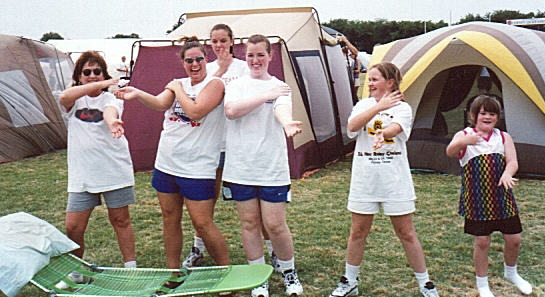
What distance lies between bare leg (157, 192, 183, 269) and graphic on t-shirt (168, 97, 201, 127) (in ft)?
1.42

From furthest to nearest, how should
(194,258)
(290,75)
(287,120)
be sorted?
(290,75), (194,258), (287,120)

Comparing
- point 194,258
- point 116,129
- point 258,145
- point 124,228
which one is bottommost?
point 194,258

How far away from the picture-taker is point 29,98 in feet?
29.7

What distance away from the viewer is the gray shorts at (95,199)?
3559 millimetres

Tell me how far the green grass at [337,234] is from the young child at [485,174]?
445mm

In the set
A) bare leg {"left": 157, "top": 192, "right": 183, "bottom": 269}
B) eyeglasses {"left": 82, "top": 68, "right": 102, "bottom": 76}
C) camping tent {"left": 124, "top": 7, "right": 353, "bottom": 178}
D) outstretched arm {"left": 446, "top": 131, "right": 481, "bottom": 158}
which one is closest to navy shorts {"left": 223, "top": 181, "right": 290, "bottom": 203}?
bare leg {"left": 157, "top": 192, "right": 183, "bottom": 269}

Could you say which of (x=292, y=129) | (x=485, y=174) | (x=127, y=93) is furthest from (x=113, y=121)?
(x=485, y=174)

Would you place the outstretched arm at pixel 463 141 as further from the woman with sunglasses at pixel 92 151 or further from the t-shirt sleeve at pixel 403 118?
the woman with sunglasses at pixel 92 151

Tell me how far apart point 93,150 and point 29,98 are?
6174mm

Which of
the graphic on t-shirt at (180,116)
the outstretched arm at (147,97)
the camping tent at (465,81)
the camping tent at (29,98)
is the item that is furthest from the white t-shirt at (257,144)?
the camping tent at (29,98)

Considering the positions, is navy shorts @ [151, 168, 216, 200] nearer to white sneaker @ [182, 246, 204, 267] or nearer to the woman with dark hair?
the woman with dark hair

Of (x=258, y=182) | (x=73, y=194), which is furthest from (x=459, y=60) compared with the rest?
(x=73, y=194)

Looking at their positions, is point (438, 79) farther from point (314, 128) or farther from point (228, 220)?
point (228, 220)

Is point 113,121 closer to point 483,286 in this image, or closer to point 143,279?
point 143,279
